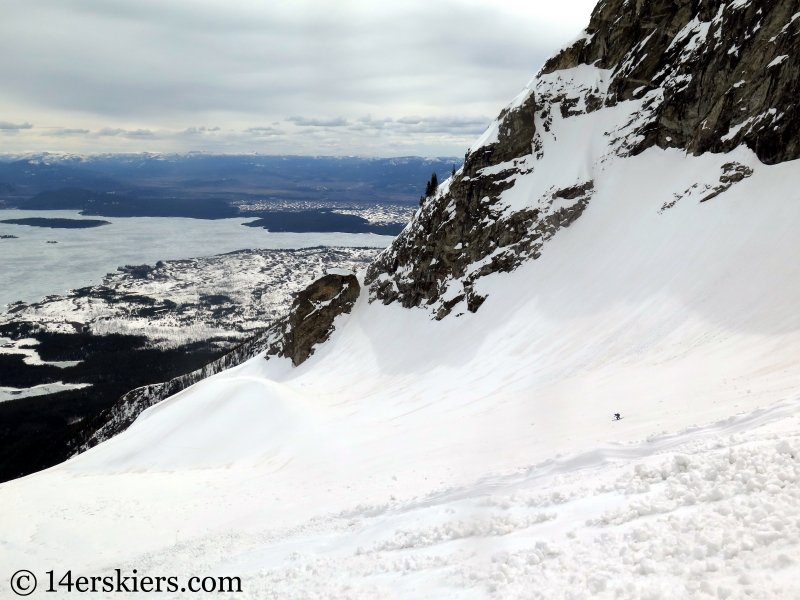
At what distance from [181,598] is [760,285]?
2780 cm

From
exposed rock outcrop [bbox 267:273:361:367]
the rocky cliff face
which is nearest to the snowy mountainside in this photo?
the rocky cliff face

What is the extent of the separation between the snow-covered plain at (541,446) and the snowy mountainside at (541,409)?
97 mm

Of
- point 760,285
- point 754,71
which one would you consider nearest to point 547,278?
point 760,285

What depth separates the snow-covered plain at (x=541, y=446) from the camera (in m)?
8.55

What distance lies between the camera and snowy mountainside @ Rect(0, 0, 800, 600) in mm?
8930

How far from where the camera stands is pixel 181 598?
→ 1178 cm

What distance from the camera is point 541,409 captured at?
71.1ft

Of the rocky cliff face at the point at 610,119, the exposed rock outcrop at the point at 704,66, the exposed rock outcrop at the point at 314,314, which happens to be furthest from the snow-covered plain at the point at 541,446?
the exposed rock outcrop at the point at 314,314

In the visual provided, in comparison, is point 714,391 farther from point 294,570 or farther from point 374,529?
point 294,570

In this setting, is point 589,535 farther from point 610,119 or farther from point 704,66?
point 610,119

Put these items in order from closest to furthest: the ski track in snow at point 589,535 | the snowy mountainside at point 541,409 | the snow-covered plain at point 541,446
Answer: the ski track in snow at point 589,535 → the snow-covered plain at point 541,446 → the snowy mountainside at point 541,409

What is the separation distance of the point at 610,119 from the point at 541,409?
3550 cm

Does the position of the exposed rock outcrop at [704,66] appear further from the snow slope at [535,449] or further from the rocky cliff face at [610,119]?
the snow slope at [535,449]

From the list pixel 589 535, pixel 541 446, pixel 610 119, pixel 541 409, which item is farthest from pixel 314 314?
pixel 589 535
